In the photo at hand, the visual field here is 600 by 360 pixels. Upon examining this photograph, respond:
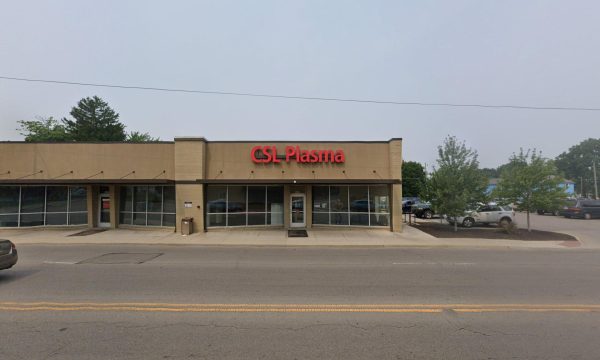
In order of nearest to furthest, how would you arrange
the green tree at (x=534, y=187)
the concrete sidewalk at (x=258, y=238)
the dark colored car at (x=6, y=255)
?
the dark colored car at (x=6, y=255) → the concrete sidewalk at (x=258, y=238) → the green tree at (x=534, y=187)

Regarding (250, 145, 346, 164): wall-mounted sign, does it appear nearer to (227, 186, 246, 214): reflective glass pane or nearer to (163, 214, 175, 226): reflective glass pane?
(227, 186, 246, 214): reflective glass pane

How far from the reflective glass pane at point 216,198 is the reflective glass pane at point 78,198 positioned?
7.39 m

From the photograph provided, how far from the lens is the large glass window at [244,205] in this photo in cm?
1944

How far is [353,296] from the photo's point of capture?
660cm

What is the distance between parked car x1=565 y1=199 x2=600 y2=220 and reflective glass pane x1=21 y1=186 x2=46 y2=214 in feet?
134

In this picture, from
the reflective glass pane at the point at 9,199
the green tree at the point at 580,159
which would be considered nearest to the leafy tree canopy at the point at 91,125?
the reflective glass pane at the point at 9,199

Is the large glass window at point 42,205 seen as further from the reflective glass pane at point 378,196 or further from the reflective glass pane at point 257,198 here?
the reflective glass pane at point 378,196

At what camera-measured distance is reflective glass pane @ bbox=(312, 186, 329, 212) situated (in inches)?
795

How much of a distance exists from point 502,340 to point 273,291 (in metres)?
4.06

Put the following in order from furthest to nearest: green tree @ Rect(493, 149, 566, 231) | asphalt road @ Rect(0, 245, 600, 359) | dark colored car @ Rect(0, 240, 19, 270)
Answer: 1. green tree @ Rect(493, 149, 566, 231)
2. dark colored car @ Rect(0, 240, 19, 270)
3. asphalt road @ Rect(0, 245, 600, 359)

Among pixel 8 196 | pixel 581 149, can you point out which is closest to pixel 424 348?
pixel 8 196

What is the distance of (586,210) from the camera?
2945 centimetres

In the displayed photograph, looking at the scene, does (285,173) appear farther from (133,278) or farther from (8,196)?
(8,196)

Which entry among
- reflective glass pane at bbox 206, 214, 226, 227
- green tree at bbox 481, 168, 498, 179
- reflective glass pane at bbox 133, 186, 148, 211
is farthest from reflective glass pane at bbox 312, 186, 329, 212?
reflective glass pane at bbox 133, 186, 148, 211
